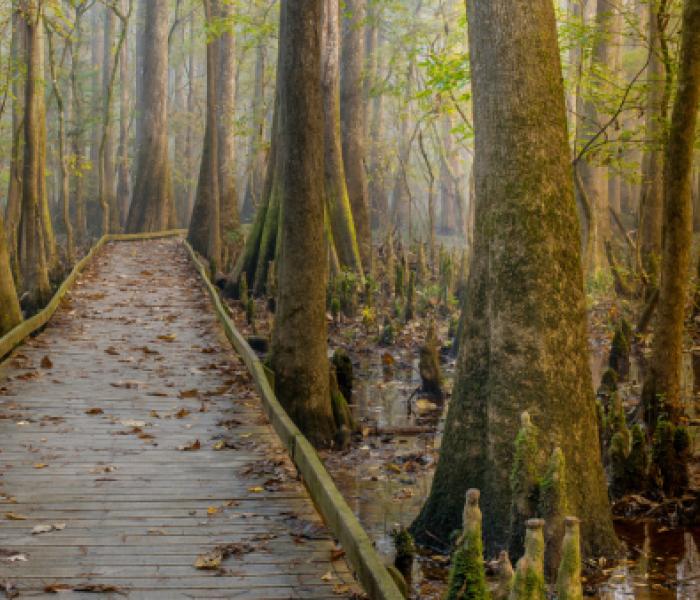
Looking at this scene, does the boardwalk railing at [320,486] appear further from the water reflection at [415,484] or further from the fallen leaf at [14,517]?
the fallen leaf at [14,517]

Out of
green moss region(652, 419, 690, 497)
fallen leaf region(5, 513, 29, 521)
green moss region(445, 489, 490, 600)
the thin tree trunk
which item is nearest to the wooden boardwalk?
fallen leaf region(5, 513, 29, 521)

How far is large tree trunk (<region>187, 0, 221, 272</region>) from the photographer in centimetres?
1975

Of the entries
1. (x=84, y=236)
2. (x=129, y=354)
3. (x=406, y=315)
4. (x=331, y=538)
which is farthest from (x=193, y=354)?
(x=84, y=236)

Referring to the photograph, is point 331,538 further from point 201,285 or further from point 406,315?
point 201,285

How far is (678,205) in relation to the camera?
27.1 ft

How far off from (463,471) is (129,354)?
5958 millimetres

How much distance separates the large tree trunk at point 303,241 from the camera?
30.5 ft

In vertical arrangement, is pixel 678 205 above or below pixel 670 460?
above

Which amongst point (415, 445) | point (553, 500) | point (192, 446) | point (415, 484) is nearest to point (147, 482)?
point (192, 446)

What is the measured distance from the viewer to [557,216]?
630cm

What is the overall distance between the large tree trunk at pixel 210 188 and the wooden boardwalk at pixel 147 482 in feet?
25.2

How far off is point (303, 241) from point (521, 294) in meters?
3.55

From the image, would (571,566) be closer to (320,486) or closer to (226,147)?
(320,486)

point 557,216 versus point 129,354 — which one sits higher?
point 557,216
